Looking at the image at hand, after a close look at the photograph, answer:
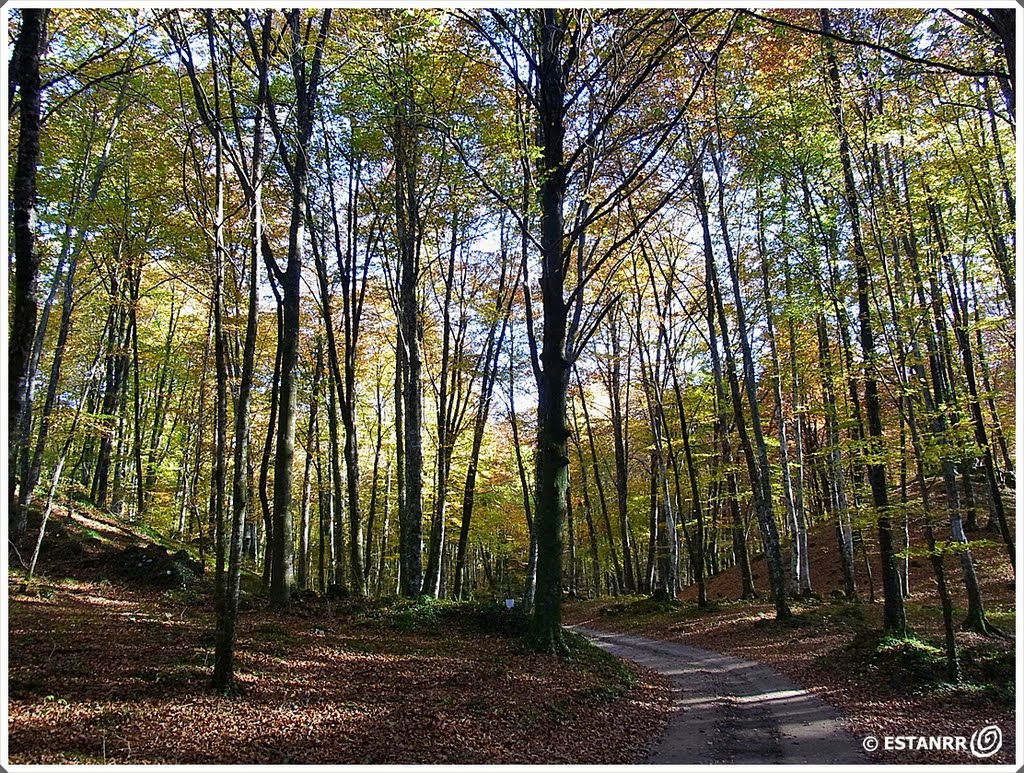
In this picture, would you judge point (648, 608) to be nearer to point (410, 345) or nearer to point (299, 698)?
point (410, 345)

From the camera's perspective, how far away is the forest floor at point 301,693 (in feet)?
14.5

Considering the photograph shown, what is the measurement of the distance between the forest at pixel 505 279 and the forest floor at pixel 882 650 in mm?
82

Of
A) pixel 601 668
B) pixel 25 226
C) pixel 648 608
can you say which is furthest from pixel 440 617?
pixel 25 226

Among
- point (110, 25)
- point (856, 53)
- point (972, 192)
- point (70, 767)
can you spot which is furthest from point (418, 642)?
point (972, 192)

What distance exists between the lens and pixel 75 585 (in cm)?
1028

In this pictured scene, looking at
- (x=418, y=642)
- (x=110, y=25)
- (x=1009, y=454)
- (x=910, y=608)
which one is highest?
(x=110, y=25)

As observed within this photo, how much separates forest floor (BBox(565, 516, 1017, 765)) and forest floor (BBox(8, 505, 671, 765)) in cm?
246

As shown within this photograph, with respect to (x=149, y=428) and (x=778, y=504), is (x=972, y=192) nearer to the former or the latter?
(x=778, y=504)

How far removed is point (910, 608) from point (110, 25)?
1925 centimetres

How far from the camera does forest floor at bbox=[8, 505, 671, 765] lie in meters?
4.43

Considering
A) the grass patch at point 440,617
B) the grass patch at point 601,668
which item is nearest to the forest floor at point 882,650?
the grass patch at point 601,668

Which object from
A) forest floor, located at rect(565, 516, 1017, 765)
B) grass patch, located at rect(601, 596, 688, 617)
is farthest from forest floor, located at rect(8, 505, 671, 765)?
grass patch, located at rect(601, 596, 688, 617)

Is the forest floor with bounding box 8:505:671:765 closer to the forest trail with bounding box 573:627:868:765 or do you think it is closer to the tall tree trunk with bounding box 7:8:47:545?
the forest trail with bounding box 573:627:868:765

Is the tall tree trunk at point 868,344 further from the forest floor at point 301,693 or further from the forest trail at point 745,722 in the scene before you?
the forest floor at point 301,693
